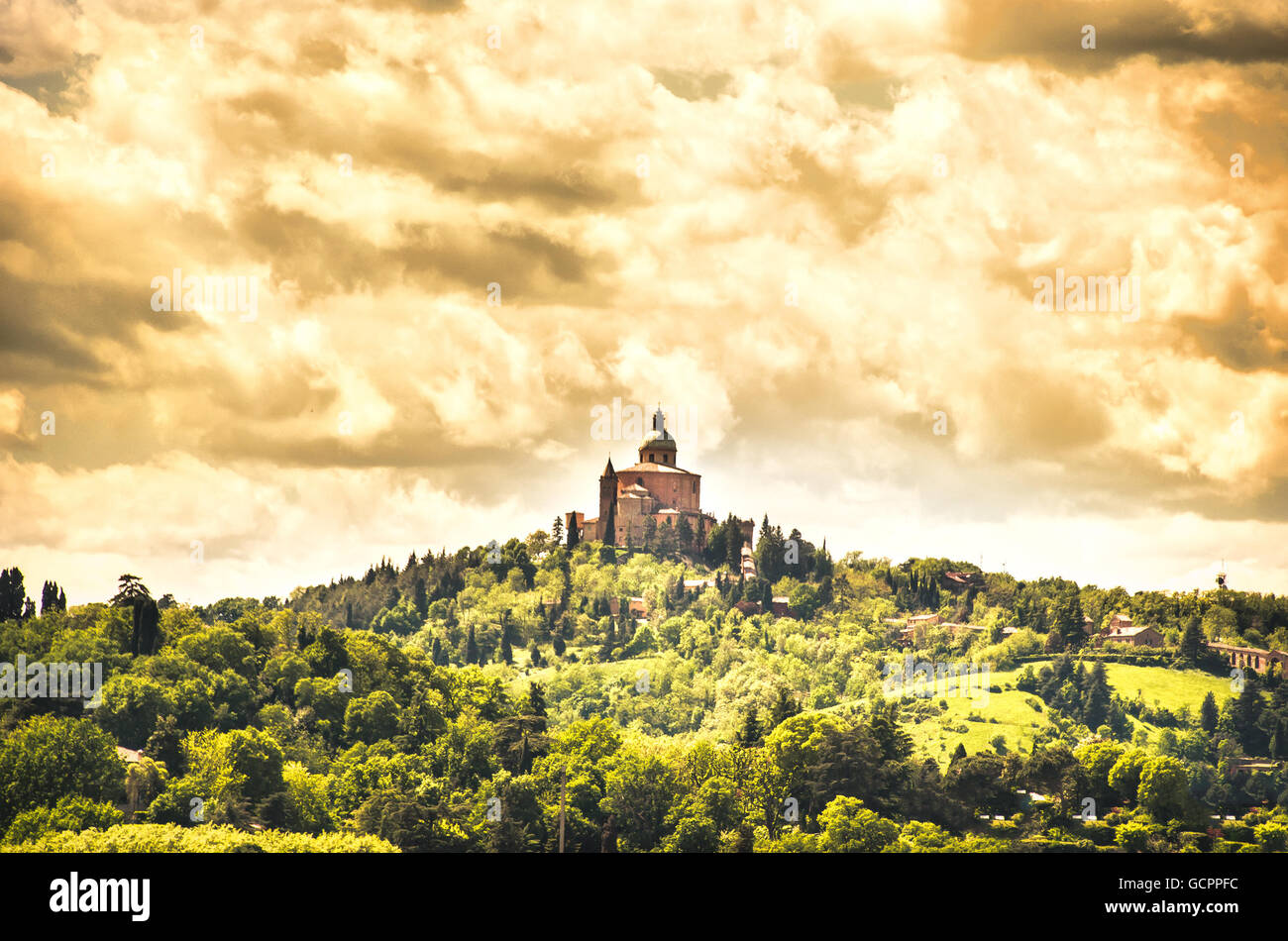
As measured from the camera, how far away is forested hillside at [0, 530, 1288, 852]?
8725 cm

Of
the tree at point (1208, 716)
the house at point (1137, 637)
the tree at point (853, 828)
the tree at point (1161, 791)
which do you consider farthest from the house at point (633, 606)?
the tree at point (853, 828)

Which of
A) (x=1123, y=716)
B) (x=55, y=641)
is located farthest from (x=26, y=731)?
(x=1123, y=716)

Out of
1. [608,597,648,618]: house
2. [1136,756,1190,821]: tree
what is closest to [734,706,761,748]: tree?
[1136,756,1190,821]: tree

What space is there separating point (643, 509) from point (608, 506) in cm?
409

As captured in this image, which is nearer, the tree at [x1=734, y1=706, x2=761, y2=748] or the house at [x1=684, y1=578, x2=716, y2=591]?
the tree at [x1=734, y1=706, x2=761, y2=748]

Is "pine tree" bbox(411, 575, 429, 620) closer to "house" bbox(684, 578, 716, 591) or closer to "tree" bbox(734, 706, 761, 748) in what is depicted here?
"house" bbox(684, 578, 716, 591)

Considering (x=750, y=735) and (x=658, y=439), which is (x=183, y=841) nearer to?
(x=750, y=735)

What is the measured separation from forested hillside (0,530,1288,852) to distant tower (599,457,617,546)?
192cm

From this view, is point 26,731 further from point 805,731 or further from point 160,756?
point 805,731

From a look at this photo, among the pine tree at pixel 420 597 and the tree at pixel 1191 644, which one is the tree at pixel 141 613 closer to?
the pine tree at pixel 420 597

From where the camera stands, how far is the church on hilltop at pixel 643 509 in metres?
171

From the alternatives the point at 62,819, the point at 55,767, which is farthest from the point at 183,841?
the point at 55,767

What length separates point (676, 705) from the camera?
149000 millimetres
